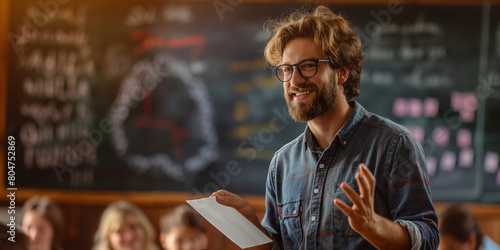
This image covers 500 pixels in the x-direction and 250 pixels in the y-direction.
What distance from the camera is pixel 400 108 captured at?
10.6ft

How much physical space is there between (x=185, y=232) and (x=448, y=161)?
1.67 meters

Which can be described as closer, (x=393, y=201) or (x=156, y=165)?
(x=393, y=201)

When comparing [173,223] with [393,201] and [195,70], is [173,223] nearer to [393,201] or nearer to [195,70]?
[195,70]

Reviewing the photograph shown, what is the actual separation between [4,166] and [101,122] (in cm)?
70

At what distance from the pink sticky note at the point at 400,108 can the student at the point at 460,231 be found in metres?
0.63

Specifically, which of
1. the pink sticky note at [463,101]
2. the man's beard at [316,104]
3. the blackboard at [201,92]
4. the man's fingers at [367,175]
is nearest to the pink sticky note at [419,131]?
the blackboard at [201,92]

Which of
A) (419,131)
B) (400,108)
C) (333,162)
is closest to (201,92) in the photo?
(400,108)

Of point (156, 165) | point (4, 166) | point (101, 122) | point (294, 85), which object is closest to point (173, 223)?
point (156, 165)

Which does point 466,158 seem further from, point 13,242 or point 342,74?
point 13,242

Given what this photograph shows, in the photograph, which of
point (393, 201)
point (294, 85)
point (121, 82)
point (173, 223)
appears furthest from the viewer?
point (121, 82)

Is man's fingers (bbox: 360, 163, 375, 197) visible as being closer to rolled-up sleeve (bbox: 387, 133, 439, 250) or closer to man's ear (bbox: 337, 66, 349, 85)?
rolled-up sleeve (bbox: 387, 133, 439, 250)

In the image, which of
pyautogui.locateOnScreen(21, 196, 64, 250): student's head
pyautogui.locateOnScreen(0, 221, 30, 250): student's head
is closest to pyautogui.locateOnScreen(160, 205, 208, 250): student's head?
pyautogui.locateOnScreen(21, 196, 64, 250): student's head

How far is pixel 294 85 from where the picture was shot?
150 centimetres

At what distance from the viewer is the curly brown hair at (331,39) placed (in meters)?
1.54
